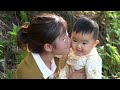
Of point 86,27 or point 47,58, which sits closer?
point 86,27

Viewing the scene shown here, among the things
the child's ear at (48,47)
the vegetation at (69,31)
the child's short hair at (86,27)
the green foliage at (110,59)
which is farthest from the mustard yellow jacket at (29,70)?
the green foliage at (110,59)

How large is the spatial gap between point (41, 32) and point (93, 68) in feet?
1.40

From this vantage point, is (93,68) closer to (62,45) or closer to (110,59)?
(62,45)

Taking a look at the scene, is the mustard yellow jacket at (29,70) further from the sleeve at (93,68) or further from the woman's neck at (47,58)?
the sleeve at (93,68)

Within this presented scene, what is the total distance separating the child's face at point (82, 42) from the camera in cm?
213

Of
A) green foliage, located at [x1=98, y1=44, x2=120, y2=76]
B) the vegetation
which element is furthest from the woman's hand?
green foliage, located at [x1=98, y1=44, x2=120, y2=76]

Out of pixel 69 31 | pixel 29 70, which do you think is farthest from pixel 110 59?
pixel 29 70

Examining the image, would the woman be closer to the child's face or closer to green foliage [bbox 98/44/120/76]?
the child's face

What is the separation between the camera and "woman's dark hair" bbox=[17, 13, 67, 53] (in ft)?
6.99

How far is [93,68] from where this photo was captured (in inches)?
84.4
